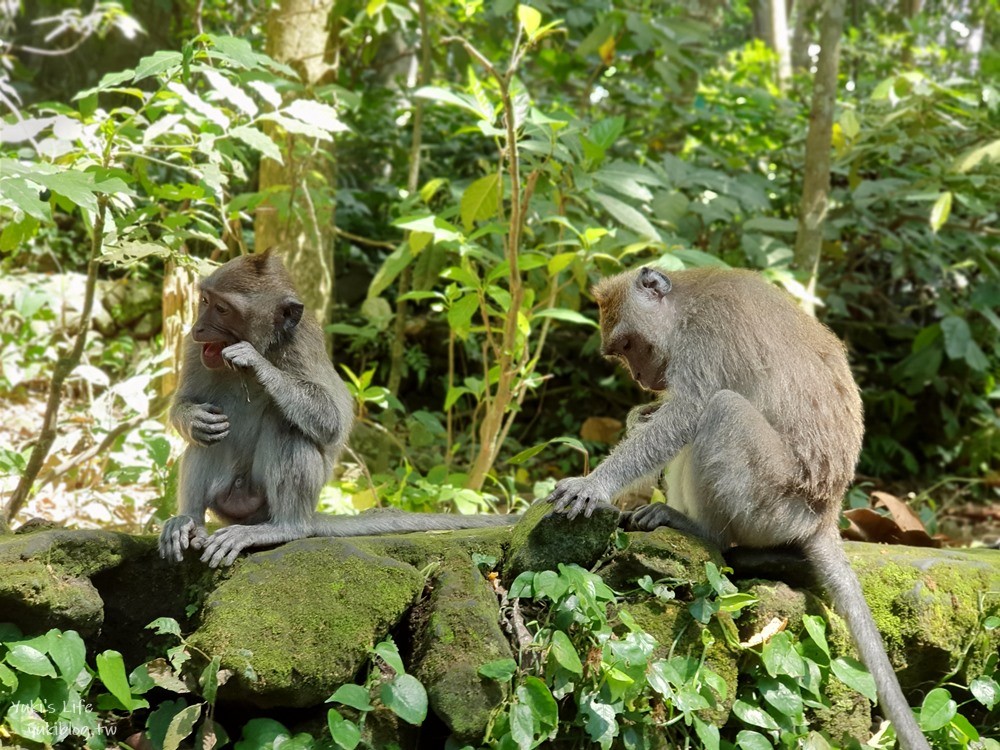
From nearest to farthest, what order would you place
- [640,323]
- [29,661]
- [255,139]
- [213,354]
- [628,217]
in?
[29,661], [213,354], [640,323], [255,139], [628,217]

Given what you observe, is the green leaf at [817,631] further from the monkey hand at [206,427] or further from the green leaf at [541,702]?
→ the monkey hand at [206,427]

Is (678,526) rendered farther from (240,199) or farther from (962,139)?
(962,139)

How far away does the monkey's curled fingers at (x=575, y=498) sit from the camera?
13.6 feet

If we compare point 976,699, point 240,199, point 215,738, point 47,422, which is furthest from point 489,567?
point 240,199

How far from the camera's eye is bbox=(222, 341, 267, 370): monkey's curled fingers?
4.32m

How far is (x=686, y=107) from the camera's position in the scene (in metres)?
11.6

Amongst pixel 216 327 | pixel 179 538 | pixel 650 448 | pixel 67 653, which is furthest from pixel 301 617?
pixel 650 448

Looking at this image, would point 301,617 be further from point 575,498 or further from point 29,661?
point 575,498

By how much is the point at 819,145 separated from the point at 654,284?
13.0 feet

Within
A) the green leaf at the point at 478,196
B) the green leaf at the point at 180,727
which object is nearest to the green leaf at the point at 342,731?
the green leaf at the point at 180,727

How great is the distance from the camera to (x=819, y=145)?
8148mm

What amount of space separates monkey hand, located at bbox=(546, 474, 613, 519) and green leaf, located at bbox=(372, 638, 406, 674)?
0.90 metres

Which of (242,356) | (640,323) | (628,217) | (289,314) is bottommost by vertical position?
(242,356)

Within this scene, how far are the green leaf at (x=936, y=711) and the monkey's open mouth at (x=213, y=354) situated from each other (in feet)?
11.1
